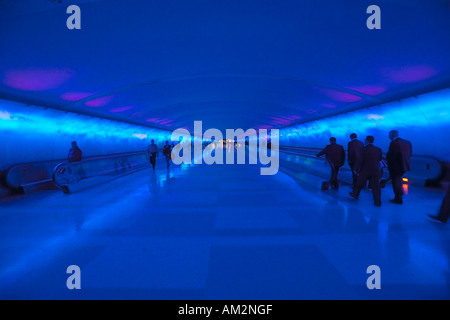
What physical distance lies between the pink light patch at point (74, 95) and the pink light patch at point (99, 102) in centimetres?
80

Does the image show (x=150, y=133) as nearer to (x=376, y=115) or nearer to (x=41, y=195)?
(x=41, y=195)

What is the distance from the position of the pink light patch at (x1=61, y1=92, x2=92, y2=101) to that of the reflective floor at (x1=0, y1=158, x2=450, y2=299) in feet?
14.4

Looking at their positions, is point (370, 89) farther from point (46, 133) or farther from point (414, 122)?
point (46, 133)

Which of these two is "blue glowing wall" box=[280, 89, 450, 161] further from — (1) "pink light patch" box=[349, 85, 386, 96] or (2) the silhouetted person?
(2) the silhouetted person

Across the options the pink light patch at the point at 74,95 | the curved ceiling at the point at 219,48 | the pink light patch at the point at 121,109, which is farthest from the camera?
the pink light patch at the point at 121,109

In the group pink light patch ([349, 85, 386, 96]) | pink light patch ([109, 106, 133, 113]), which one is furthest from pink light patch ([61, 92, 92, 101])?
pink light patch ([349, 85, 386, 96])

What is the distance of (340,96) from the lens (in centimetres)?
1118

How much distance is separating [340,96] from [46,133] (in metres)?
13.2

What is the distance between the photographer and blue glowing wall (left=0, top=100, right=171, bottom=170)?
8992 millimetres

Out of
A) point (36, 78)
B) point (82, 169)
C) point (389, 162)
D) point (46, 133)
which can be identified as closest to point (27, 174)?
point (82, 169)

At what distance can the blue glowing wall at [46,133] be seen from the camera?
8992 mm

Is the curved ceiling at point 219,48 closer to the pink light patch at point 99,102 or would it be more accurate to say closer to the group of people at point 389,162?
the pink light patch at point 99,102

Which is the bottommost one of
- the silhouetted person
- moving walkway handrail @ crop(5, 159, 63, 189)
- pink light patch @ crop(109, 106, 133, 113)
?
moving walkway handrail @ crop(5, 159, 63, 189)

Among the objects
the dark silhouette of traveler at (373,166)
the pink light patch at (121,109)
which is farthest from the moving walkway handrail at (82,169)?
the dark silhouette of traveler at (373,166)
